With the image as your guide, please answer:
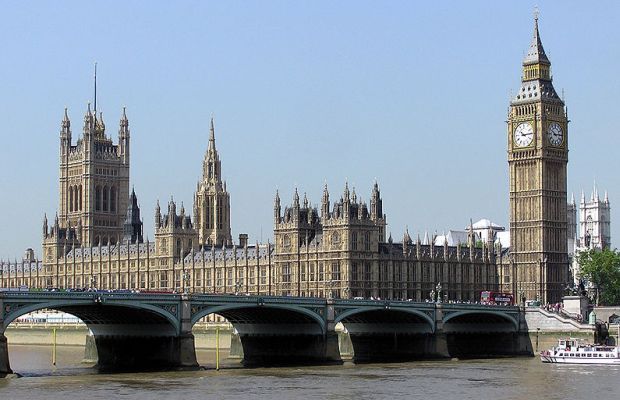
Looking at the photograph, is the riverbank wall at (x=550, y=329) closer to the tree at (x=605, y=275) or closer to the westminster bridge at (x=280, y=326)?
the westminster bridge at (x=280, y=326)

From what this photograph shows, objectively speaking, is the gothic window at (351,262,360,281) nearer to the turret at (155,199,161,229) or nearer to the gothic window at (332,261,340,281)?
the gothic window at (332,261,340,281)

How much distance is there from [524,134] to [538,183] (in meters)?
5.38

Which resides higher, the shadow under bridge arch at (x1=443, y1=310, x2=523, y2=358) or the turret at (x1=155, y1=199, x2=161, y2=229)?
the turret at (x1=155, y1=199, x2=161, y2=229)

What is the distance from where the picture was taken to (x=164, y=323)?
10069 centimetres

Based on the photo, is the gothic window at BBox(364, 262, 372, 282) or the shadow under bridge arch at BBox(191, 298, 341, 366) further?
the gothic window at BBox(364, 262, 372, 282)

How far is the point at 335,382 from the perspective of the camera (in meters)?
90.9

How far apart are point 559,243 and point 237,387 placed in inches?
3251

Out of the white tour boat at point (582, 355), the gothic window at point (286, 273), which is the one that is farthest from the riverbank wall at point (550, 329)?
the gothic window at point (286, 273)

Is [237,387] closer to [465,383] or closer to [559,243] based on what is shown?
[465,383]

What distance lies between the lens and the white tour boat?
361 ft

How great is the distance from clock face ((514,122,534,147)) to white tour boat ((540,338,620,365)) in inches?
1963

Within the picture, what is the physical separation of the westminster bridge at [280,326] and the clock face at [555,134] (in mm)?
35196

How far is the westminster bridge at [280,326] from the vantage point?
95.8 meters

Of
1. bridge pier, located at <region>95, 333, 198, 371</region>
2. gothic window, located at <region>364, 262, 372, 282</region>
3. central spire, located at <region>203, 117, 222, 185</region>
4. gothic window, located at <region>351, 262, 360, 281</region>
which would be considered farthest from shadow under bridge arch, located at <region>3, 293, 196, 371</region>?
central spire, located at <region>203, 117, 222, 185</region>
